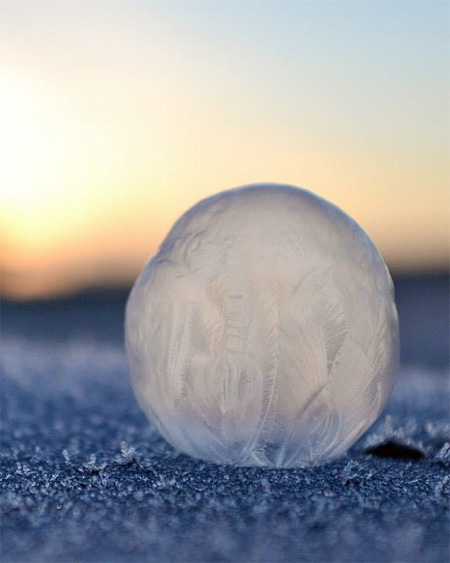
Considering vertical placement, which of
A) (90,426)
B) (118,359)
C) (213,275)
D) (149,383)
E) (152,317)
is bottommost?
(118,359)

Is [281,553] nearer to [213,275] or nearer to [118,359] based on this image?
[213,275]

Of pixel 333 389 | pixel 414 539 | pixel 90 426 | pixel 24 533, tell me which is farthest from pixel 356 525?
pixel 90 426

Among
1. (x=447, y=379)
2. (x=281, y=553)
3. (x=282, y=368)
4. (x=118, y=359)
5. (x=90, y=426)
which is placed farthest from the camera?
(x=118, y=359)

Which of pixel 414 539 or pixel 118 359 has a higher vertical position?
pixel 414 539

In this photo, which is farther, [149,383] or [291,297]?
[149,383]

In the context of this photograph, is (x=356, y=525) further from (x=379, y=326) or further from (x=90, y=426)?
(x=90, y=426)

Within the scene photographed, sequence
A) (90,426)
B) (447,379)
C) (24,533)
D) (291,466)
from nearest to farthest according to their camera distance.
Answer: (24,533) < (291,466) < (90,426) < (447,379)
